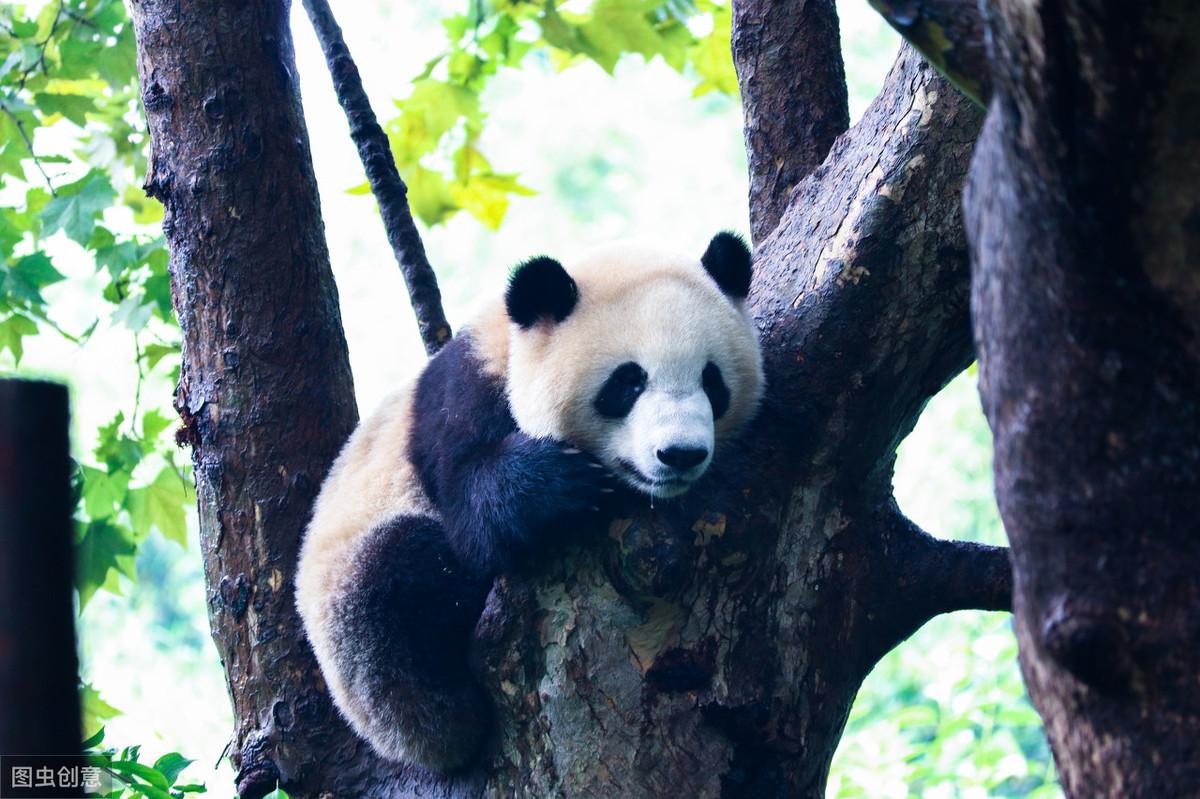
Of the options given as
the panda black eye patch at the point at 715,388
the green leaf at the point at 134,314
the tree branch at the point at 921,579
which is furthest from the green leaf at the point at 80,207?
the tree branch at the point at 921,579

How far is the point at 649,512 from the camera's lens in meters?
2.59

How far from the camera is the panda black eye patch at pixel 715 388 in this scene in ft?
10.00

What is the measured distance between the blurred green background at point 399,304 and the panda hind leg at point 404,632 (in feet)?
1.56

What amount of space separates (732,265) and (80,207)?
2.23 metres

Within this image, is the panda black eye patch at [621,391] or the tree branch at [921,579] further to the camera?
the panda black eye patch at [621,391]

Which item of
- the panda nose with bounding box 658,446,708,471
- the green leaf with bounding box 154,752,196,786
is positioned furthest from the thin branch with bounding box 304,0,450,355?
the green leaf with bounding box 154,752,196,786

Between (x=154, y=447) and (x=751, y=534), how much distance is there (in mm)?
2586

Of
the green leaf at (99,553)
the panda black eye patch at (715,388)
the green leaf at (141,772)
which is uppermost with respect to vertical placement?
the green leaf at (99,553)

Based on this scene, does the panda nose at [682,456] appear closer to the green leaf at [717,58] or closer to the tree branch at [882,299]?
the tree branch at [882,299]

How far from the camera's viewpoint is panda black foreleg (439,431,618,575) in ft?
8.72

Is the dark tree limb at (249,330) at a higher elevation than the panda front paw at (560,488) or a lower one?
higher

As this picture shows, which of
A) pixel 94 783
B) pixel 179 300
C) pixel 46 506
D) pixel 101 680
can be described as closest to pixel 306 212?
pixel 179 300

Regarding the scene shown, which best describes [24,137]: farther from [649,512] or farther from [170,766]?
[649,512]

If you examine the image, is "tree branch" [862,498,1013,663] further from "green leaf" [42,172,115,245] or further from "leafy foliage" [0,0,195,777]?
"green leaf" [42,172,115,245]
